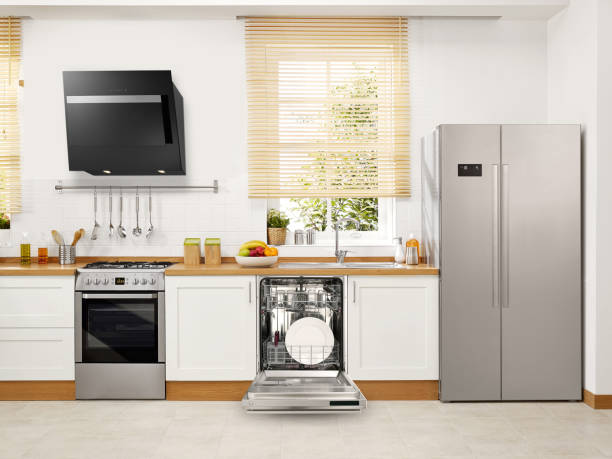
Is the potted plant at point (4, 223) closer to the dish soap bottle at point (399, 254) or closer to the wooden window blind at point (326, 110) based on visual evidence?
the wooden window blind at point (326, 110)

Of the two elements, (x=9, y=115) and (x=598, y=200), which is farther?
(x=9, y=115)

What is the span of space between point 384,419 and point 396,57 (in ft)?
8.59

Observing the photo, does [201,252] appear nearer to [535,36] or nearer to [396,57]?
[396,57]

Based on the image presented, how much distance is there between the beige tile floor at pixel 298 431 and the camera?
2.54 meters

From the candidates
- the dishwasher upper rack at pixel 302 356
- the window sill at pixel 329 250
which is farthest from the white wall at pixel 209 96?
the dishwasher upper rack at pixel 302 356

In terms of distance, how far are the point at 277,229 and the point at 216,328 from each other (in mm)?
938

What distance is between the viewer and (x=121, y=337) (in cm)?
324

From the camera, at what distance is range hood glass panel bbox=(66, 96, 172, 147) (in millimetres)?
3386

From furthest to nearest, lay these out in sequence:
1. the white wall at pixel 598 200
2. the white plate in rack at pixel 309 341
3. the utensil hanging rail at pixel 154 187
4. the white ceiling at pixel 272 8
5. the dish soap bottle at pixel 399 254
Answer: the utensil hanging rail at pixel 154 187
the dish soap bottle at pixel 399 254
the white ceiling at pixel 272 8
the white plate in rack at pixel 309 341
the white wall at pixel 598 200

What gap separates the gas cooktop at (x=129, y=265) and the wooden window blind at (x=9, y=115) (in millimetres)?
878

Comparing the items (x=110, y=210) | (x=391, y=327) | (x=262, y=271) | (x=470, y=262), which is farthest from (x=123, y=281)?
(x=470, y=262)

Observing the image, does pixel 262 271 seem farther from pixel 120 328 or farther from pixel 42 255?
pixel 42 255

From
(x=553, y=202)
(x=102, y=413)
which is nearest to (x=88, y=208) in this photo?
(x=102, y=413)

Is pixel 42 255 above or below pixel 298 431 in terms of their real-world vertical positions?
above
